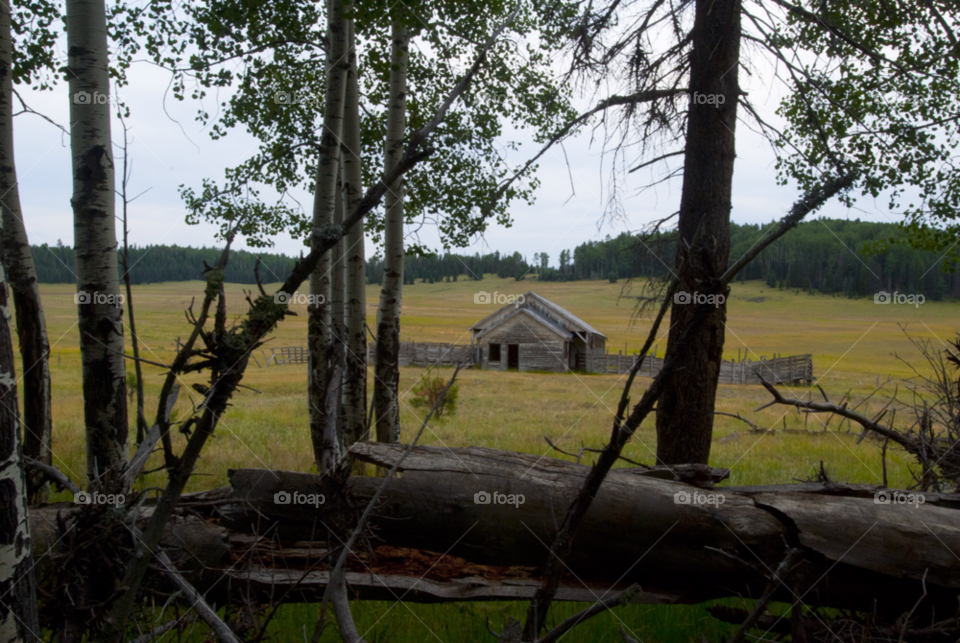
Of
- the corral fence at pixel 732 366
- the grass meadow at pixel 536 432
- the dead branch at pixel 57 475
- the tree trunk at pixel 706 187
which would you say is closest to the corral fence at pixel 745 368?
the corral fence at pixel 732 366

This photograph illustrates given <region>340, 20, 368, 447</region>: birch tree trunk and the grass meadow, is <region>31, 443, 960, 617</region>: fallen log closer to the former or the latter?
the grass meadow

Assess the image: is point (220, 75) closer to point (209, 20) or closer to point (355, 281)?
point (209, 20)

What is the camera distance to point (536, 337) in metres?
34.2

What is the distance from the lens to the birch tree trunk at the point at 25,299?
4.92 meters

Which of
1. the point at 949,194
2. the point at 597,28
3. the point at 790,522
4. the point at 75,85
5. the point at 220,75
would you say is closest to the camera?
the point at 790,522

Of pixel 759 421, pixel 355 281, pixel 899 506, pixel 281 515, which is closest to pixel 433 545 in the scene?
pixel 281 515

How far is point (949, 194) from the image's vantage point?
6180 millimetres

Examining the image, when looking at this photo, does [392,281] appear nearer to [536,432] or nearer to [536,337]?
[536,432]

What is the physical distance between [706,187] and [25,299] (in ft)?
21.6

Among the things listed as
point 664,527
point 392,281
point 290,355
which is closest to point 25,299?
point 392,281

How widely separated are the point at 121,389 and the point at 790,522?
460 cm

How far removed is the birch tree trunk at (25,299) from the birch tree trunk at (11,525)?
4375mm

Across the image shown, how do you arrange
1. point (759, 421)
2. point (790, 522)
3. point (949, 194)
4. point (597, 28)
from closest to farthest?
point (790, 522), point (597, 28), point (949, 194), point (759, 421)

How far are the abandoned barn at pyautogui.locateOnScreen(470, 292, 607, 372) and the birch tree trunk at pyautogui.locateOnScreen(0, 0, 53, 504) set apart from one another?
93.5 ft
